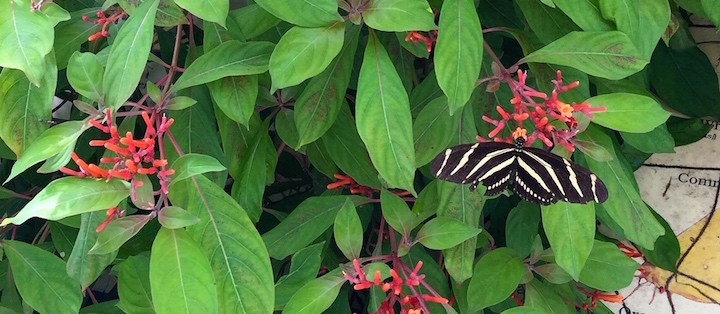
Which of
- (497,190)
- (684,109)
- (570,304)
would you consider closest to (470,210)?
(497,190)

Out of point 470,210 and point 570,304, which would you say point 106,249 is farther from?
point 570,304

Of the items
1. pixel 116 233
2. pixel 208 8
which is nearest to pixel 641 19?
pixel 208 8

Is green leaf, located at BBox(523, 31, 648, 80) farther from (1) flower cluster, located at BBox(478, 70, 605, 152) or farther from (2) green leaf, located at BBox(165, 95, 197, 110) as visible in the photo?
(2) green leaf, located at BBox(165, 95, 197, 110)

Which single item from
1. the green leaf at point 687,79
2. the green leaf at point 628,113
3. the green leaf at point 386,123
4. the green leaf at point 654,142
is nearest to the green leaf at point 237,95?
the green leaf at point 386,123

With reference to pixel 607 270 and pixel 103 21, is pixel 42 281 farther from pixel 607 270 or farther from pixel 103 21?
pixel 607 270

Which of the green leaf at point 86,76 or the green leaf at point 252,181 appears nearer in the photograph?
the green leaf at point 86,76

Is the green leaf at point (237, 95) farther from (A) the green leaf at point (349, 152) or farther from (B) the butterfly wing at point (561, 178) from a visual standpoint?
(B) the butterfly wing at point (561, 178)
